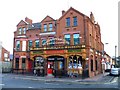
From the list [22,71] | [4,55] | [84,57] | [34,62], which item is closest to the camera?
[84,57]

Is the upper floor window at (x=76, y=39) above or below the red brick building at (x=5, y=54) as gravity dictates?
above

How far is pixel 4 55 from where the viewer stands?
67688 millimetres

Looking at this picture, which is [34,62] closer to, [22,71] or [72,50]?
[22,71]

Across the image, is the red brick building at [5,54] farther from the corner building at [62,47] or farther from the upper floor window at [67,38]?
the upper floor window at [67,38]

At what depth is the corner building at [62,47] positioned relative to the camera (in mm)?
31180

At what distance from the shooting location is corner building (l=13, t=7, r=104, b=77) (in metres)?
31.2

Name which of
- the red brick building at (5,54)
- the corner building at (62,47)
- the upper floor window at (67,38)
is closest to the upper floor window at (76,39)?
the corner building at (62,47)

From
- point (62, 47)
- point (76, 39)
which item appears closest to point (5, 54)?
point (62, 47)

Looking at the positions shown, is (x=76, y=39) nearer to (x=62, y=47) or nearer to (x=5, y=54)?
(x=62, y=47)

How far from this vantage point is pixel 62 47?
31.9m

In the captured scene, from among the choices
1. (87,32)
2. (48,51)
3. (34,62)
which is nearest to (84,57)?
(87,32)

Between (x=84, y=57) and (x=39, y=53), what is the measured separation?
27.3 ft

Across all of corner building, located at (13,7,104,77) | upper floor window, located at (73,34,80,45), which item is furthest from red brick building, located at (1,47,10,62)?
upper floor window, located at (73,34,80,45)

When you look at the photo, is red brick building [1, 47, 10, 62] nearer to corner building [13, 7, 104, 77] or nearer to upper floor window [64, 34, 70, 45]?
corner building [13, 7, 104, 77]
